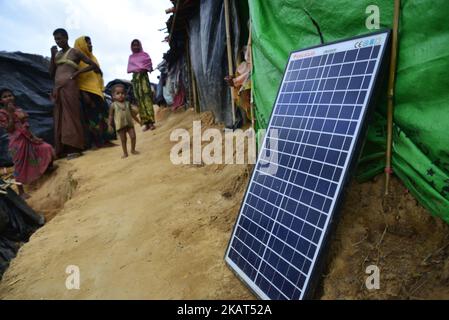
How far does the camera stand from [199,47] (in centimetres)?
668

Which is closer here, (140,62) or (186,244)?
(186,244)

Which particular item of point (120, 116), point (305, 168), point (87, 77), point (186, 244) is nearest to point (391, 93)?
point (305, 168)

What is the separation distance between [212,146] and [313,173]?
3.16 metres

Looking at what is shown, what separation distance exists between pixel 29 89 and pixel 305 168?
8.44 metres

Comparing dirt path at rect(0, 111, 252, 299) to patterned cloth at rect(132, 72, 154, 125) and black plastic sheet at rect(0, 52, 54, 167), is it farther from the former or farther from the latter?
black plastic sheet at rect(0, 52, 54, 167)

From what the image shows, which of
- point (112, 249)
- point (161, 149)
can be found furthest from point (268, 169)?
point (161, 149)

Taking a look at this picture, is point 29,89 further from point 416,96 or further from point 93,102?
point 416,96

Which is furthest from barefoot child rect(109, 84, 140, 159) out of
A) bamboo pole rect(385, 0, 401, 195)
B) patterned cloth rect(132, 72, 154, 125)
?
bamboo pole rect(385, 0, 401, 195)

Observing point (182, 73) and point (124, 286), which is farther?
point (182, 73)

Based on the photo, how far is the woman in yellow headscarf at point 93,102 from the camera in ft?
23.1

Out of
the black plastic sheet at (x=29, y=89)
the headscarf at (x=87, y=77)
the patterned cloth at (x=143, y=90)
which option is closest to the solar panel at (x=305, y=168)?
the headscarf at (x=87, y=77)

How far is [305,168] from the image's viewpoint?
212 cm

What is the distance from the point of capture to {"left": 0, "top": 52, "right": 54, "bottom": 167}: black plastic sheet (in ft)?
26.6

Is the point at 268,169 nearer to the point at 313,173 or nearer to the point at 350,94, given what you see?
the point at 313,173
